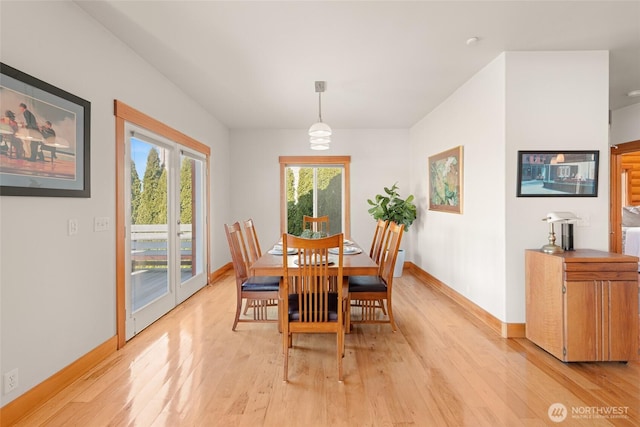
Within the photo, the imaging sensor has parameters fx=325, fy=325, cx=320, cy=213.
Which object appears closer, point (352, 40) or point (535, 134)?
point (352, 40)

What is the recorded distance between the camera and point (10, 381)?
1.84m

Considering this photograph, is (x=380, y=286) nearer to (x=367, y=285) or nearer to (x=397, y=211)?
(x=367, y=285)

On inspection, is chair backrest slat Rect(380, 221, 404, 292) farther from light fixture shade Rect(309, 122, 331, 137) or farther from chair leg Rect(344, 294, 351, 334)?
light fixture shade Rect(309, 122, 331, 137)

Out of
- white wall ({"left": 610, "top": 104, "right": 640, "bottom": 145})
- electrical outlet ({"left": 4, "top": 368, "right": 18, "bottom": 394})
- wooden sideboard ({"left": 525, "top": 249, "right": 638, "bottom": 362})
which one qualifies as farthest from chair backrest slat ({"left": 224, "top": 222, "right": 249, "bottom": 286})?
white wall ({"left": 610, "top": 104, "right": 640, "bottom": 145})

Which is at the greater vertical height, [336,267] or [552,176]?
[552,176]

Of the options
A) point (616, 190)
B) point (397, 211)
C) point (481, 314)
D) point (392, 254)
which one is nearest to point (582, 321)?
point (481, 314)

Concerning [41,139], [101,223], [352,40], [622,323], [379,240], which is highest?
[352,40]

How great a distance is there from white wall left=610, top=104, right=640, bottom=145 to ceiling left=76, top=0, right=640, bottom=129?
92cm

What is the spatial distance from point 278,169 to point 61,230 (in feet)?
13.8

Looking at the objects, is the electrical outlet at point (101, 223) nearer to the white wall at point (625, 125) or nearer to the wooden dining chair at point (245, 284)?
the wooden dining chair at point (245, 284)

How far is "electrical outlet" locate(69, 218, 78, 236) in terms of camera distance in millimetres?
2281

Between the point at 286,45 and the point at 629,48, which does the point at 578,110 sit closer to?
the point at 629,48

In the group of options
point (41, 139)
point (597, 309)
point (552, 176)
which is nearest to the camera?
point (41, 139)

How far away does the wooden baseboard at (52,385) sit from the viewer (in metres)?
1.83
